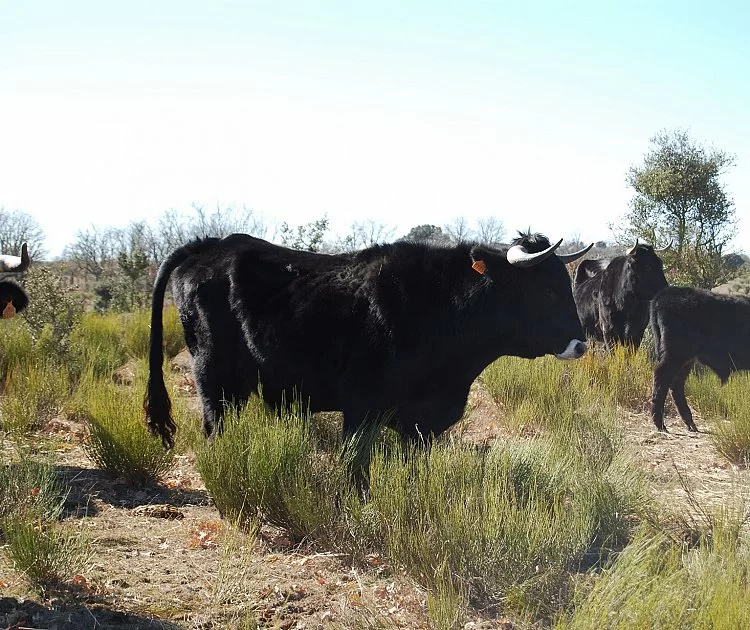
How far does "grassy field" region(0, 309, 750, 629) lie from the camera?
12.4 ft

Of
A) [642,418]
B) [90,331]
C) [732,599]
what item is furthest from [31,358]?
[732,599]

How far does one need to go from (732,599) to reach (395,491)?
2.02 metres

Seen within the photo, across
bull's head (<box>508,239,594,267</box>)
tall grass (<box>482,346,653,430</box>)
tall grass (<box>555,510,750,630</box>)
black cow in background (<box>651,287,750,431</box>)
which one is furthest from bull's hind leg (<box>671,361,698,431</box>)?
tall grass (<box>555,510,750,630</box>)

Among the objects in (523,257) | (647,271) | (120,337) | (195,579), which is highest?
(523,257)

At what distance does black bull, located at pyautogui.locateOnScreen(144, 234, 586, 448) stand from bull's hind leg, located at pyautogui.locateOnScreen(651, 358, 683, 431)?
326 centimetres

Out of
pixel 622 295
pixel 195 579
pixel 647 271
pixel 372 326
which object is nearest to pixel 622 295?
pixel 622 295

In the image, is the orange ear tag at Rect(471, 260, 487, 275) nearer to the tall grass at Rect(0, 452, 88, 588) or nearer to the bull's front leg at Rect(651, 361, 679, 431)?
the tall grass at Rect(0, 452, 88, 588)

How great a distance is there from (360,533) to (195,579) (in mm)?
971

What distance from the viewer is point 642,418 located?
32.5ft

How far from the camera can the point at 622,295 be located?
507 inches

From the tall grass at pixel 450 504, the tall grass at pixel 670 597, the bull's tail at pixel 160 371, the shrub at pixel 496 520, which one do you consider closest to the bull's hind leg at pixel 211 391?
the bull's tail at pixel 160 371

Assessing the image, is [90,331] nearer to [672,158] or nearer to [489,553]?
[489,553]

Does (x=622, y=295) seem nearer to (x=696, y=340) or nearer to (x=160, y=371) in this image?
(x=696, y=340)

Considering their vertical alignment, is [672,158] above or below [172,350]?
above
